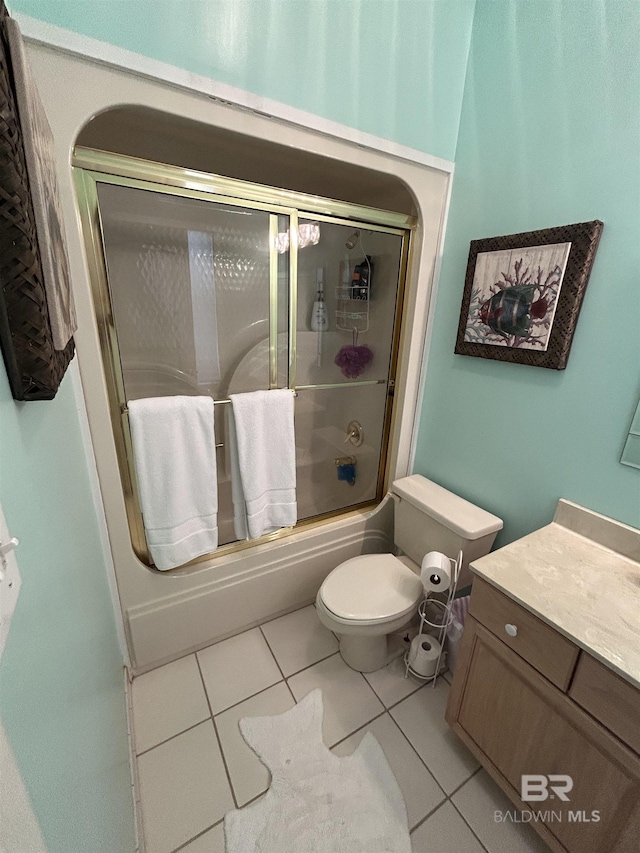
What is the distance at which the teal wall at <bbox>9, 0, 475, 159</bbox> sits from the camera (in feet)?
3.00

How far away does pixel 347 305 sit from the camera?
1927 mm

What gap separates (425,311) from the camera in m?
1.64

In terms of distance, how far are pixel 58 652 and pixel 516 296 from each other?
5.31 ft

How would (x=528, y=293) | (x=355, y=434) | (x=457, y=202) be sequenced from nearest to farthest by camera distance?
(x=528, y=293)
(x=457, y=202)
(x=355, y=434)

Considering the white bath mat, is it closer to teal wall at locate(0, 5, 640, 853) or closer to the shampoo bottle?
teal wall at locate(0, 5, 640, 853)

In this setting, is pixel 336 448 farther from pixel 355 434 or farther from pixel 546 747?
pixel 546 747

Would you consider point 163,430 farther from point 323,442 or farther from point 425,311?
point 425,311

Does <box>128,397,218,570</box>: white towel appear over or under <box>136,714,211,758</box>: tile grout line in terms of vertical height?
over

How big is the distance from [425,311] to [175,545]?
147 centimetres

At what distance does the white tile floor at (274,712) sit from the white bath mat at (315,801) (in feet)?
0.12

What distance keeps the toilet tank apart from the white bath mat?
29.3 inches

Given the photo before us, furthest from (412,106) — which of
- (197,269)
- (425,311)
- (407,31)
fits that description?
(197,269)

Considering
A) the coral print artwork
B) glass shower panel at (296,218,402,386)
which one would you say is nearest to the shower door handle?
glass shower panel at (296,218,402,386)

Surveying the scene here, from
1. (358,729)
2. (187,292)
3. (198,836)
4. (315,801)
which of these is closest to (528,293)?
(187,292)
